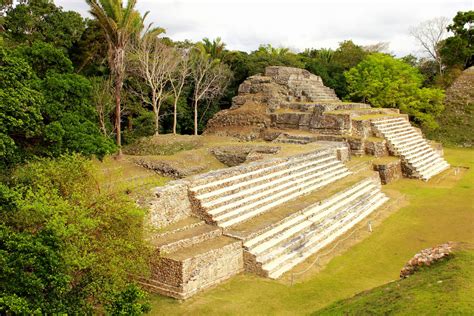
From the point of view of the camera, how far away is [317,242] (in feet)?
36.7

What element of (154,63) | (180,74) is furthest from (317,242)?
(180,74)

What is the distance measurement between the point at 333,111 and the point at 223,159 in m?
6.57

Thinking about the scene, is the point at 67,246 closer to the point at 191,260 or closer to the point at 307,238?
the point at 191,260

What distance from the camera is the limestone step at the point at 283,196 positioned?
1030 cm

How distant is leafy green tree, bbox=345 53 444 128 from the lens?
27406 mm

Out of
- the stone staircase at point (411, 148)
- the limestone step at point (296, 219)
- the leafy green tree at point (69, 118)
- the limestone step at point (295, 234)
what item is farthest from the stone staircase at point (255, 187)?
the stone staircase at point (411, 148)

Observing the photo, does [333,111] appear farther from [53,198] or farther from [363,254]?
[53,198]

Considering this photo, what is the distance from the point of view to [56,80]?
10.8 metres

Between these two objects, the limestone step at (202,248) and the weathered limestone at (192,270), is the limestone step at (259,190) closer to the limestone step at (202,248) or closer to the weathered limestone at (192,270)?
the limestone step at (202,248)

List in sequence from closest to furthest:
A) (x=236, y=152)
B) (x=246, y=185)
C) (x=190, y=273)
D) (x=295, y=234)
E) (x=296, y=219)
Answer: (x=190, y=273) → (x=295, y=234) → (x=296, y=219) → (x=246, y=185) → (x=236, y=152)

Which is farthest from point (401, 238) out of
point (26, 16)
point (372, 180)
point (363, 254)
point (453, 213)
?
point (26, 16)

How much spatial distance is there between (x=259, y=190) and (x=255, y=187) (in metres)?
0.13

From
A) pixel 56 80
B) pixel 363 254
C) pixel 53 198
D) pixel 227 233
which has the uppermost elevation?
pixel 56 80

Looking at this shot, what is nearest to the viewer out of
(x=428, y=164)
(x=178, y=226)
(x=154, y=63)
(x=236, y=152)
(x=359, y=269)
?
(x=178, y=226)
